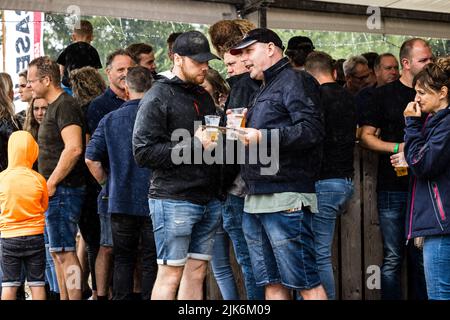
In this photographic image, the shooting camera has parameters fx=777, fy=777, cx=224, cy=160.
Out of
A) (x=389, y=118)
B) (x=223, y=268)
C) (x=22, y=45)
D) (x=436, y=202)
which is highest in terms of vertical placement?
(x=22, y=45)

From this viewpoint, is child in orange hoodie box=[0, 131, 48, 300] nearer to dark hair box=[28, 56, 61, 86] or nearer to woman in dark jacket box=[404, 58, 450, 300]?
dark hair box=[28, 56, 61, 86]

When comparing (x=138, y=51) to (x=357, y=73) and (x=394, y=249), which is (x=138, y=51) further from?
(x=394, y=249)

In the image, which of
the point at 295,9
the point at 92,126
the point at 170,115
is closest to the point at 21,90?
the point at 92,126

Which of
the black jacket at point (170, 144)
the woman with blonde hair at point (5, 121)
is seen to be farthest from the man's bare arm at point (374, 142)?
the woman with blonde hair at point (5, 121)

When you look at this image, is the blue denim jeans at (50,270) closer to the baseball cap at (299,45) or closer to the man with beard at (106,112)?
the man with beard at (106,112)

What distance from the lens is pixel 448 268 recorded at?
443cm

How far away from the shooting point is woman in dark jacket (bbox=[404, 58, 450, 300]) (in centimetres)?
446

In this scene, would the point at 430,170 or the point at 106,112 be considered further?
the point at 106,112

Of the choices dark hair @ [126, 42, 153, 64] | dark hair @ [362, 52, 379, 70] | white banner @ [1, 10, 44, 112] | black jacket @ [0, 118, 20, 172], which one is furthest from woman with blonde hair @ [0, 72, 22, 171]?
white banner @ [1, 10, 44, 112]

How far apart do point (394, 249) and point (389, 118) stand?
0.97 m

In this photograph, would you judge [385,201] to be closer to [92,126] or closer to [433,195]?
[433,195]

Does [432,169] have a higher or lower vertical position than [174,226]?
higher

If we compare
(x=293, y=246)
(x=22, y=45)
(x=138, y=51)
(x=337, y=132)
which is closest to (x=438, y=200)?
(x=293, y=246)

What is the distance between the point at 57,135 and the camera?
607 centimetres
